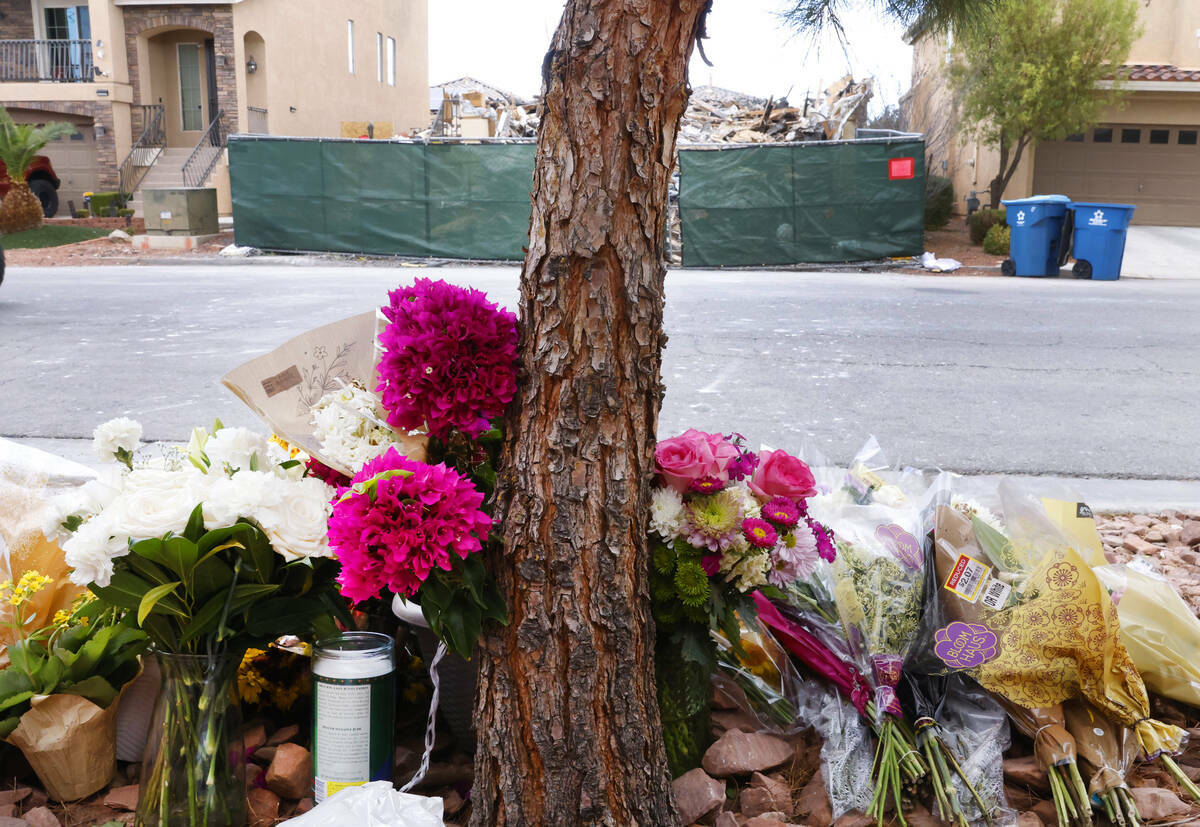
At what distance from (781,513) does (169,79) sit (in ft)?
96.7

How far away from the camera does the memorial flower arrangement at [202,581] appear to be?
2.00 meters

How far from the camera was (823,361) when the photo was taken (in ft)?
25.5

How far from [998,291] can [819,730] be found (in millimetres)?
11543

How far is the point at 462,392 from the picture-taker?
77.4 inches

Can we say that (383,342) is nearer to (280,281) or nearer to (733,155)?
(280,281)

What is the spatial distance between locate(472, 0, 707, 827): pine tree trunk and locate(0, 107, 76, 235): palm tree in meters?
22.8

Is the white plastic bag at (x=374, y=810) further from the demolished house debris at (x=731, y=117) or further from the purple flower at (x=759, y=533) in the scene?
the demolished house debris at (x=731, y=117)

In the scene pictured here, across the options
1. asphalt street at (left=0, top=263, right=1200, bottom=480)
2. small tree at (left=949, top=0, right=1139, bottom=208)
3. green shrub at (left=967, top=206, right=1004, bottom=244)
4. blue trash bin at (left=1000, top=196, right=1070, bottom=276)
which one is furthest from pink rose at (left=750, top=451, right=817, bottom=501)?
small tree at (left=949, top=0, right=1139, bottom=208)

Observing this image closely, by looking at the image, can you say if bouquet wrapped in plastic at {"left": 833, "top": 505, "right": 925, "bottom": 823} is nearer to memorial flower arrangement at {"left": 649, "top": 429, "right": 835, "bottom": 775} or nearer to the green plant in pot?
memorial flower arrangement at {"left": 649, "top": 429, "right": 835, "bottom": 775}

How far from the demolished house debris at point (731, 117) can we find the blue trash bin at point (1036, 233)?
20.8 ft

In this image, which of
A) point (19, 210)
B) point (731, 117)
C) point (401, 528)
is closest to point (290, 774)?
point (401, 528)

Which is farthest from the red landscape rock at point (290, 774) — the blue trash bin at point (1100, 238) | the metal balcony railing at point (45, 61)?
the metal balcony railing at point (45, 61)

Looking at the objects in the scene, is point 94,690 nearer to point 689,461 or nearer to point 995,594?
point 689,461

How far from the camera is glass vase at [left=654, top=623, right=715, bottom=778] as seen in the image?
7.66 feet
